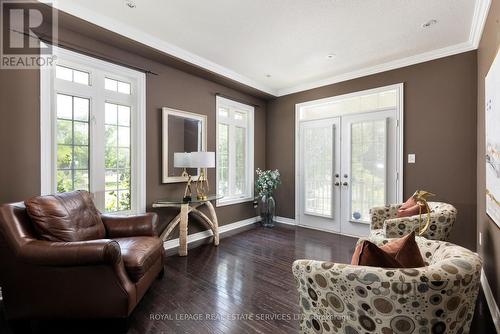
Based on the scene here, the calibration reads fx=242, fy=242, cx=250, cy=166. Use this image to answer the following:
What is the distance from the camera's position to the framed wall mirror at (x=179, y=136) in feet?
11.2

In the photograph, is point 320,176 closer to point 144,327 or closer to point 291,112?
point 291,112

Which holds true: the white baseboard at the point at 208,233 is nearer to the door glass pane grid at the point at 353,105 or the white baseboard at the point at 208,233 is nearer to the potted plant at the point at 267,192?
the potted plant at the point at 267,192

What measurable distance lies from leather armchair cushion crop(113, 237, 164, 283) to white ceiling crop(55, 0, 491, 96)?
2.25m

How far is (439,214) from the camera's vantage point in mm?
2193

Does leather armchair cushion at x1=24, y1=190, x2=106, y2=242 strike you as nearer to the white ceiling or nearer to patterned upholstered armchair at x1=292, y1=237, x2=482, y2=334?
the white ceiling

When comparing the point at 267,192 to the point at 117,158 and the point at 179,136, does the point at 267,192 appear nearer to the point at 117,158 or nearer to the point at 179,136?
the point at 179,136

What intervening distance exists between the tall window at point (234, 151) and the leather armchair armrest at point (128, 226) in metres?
1.82

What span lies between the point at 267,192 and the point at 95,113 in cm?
313

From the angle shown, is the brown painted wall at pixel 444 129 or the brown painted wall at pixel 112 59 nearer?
the brown painted wall at pixel 112 59

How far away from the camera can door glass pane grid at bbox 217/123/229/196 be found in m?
4.36

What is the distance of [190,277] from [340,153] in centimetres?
315

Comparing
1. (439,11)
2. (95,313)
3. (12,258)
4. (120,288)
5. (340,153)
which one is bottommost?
A: (95,313)

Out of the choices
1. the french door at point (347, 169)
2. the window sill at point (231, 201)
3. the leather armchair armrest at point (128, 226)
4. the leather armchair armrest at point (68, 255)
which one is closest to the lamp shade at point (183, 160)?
the leather armchair armrest at point (128, 226)

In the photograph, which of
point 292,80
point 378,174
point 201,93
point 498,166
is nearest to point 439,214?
point 498,166
